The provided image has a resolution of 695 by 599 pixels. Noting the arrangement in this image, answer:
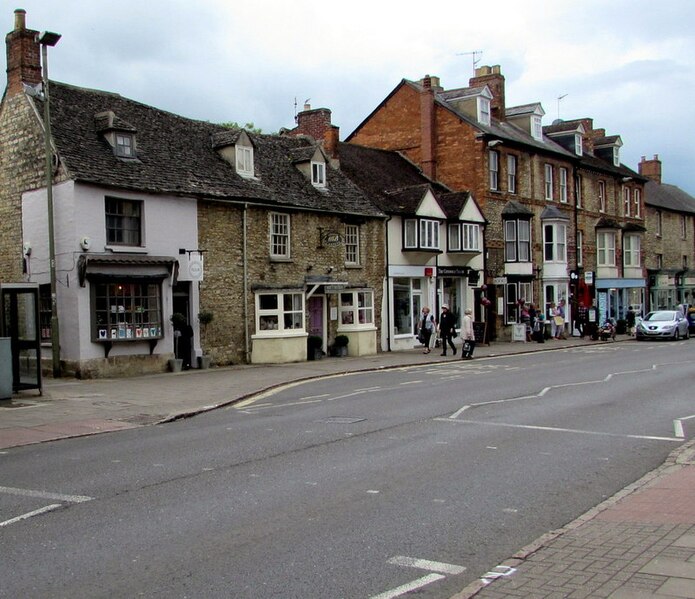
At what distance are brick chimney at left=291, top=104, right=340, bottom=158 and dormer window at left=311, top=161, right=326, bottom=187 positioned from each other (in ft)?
9.57

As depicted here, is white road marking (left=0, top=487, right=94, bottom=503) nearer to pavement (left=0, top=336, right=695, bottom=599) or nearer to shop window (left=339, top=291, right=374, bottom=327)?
pavement (left=0, top=336, right=695, bottom=599)

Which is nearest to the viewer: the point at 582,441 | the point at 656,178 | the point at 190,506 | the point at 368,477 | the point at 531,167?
the point at 190,506

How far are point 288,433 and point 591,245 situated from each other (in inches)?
1510

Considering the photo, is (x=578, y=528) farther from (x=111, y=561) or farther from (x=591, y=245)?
(x=591, y=245)

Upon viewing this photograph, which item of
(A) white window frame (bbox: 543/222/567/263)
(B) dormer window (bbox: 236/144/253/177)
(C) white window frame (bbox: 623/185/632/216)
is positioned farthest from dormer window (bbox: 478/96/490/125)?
(B) dormer window (bbox: 236/144/253/177)

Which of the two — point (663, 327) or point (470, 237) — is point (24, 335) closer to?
point (470, 237)

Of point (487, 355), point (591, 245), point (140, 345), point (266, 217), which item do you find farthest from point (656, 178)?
A: point (140, 345)

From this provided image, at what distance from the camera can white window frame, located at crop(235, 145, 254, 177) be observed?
26.6 m

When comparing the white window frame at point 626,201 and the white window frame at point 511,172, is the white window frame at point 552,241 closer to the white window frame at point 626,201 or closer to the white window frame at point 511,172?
the white window frame at point 511,172

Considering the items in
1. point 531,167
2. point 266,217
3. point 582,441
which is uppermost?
point 531,167

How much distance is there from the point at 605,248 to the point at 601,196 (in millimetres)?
3305

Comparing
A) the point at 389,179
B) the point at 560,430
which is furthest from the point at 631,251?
the point at 560,430

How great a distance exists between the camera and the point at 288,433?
38.5 ft

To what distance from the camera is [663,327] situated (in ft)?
123
